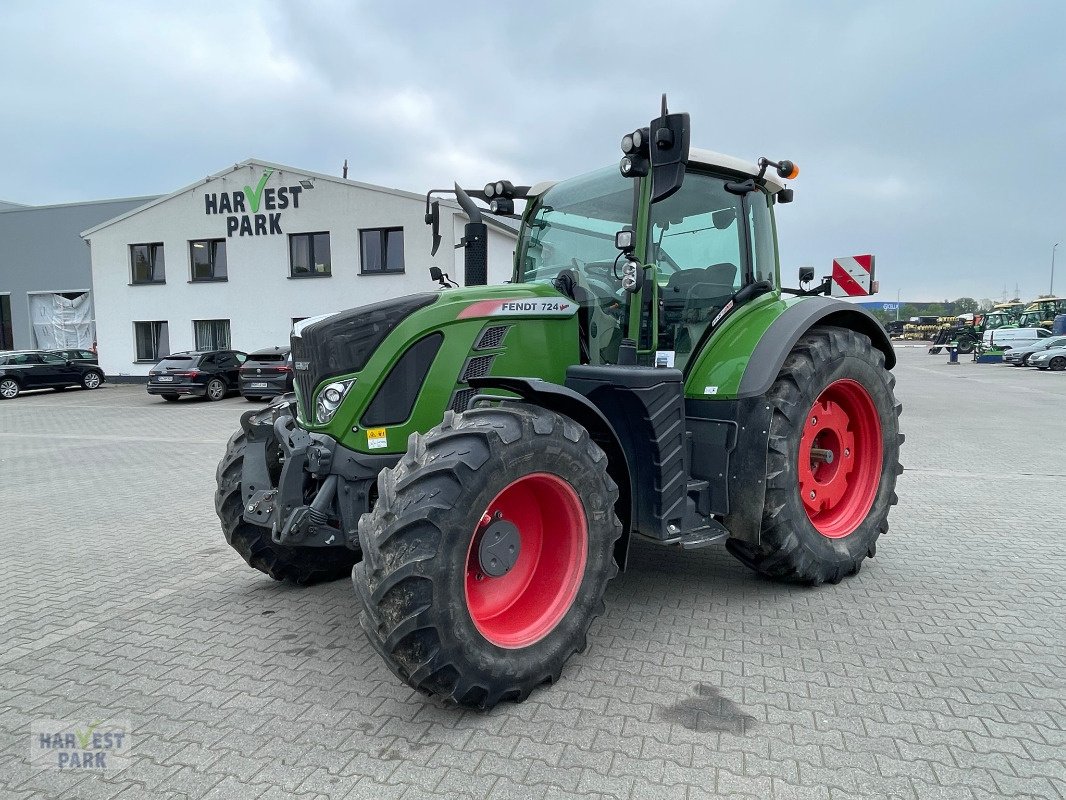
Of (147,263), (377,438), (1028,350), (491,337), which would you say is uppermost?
(147,263)

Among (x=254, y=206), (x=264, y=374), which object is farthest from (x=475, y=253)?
(x=254, y=206)

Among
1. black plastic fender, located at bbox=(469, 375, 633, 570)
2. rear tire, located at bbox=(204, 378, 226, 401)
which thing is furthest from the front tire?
rear tire, located at bbox=(204, 378, 226, 401)

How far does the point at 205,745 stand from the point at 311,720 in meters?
0.38

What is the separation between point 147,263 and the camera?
77.8 ft

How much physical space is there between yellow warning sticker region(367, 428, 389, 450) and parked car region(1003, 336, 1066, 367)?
31.8 m

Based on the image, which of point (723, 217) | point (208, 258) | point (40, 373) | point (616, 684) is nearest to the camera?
point (616, 684)

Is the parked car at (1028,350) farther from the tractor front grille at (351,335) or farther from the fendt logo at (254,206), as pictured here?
the tractor front grille at (351,335)

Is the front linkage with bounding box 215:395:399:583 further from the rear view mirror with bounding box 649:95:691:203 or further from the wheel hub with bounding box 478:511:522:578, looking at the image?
the rear view mirror with bounding box 649:95:691:203

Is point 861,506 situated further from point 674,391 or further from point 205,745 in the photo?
point 205,745

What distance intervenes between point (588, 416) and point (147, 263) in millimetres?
24837

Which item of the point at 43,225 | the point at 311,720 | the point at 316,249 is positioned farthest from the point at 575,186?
Answer: the point at 43,225

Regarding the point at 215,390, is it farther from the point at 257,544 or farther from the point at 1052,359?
the point at 1052,359

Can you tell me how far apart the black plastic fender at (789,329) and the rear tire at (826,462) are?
0.14m

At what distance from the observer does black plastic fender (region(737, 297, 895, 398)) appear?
3.68m
